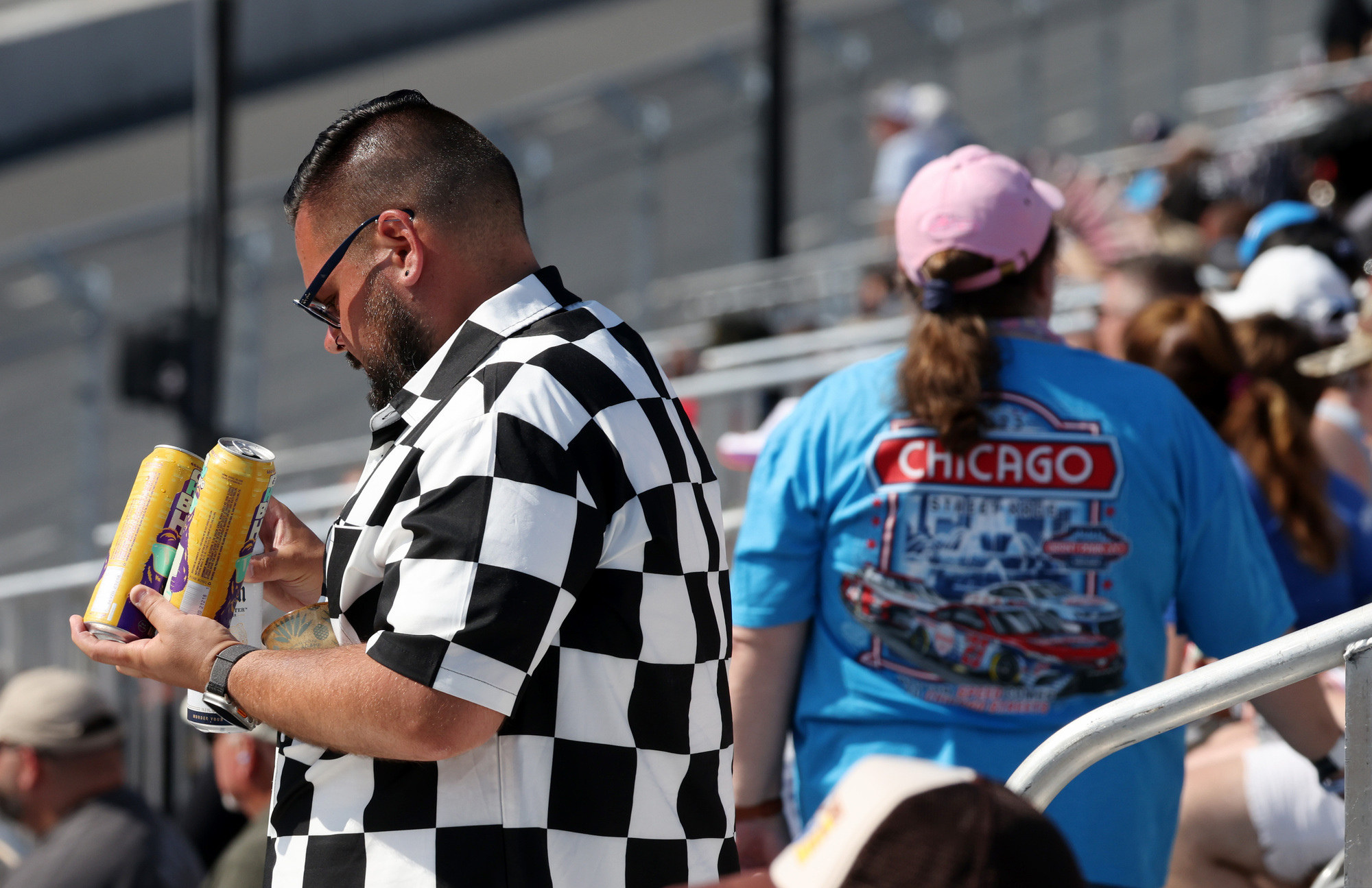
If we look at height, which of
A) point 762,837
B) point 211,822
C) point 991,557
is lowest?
point 211,822

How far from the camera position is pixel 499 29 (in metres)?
17.1

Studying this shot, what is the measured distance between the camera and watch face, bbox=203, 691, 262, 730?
1.81 meters

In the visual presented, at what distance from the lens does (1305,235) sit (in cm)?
495

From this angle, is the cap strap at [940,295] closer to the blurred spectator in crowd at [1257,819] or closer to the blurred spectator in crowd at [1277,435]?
the blurred spectator in crowd at [1277,435]

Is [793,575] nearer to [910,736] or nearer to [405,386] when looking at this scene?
[910,736]

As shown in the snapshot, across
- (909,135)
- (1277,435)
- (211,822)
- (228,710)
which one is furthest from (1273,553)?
(909,135)

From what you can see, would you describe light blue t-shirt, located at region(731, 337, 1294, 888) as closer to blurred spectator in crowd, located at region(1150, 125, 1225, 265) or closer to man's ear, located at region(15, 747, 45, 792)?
man's ear, located at region(15, 747, 45, 792)

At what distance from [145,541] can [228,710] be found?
28 centimetres

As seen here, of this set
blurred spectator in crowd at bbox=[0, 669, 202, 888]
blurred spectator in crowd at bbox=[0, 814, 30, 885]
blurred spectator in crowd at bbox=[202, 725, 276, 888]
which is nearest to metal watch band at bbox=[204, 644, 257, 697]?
blurred spectator in crowd at bbox=[202, 725, 276, 888]

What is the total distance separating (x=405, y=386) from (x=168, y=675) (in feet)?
1.52

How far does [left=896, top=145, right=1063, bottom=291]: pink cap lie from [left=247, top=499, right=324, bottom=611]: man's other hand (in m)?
1.13

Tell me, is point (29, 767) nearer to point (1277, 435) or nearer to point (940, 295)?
point (940, 295)

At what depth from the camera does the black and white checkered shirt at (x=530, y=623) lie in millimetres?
1711

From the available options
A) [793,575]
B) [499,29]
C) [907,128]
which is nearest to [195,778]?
[793,575]
